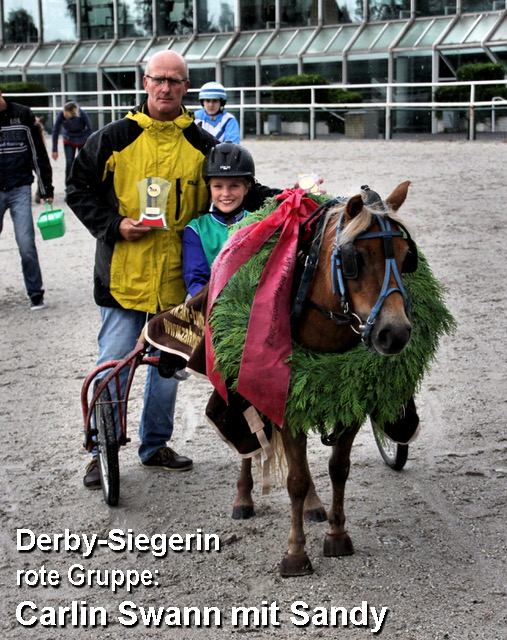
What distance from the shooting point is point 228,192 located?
4734 millimetres

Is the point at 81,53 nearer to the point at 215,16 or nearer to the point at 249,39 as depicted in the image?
the point at 215,16

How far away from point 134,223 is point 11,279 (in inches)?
259

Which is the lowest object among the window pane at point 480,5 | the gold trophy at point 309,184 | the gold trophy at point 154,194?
the gold trophy at point 154,194

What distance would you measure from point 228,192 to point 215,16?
26.6 meters

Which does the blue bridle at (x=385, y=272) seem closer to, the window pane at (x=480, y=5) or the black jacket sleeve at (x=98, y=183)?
the black jacket sleeve at (x=98, y=183)

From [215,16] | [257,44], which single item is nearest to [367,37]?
[257,44]

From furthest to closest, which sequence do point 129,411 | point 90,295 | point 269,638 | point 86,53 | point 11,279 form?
1. point 86,53
2. point 11,279
3. point 90,295
4. point 129,411
5. point 269,638

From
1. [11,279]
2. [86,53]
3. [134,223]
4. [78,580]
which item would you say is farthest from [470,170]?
[86,53]

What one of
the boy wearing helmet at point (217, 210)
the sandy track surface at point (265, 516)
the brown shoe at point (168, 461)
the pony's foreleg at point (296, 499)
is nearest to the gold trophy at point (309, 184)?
the boy wearing helmet at point (217, 210)

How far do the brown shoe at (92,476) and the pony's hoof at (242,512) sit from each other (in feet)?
2.77

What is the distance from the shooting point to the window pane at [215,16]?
29.6 metres

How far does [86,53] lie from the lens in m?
32.0

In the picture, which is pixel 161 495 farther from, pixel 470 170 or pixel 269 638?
pixel 470 170

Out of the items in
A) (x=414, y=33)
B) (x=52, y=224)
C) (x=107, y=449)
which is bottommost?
(x=107, y=449)
